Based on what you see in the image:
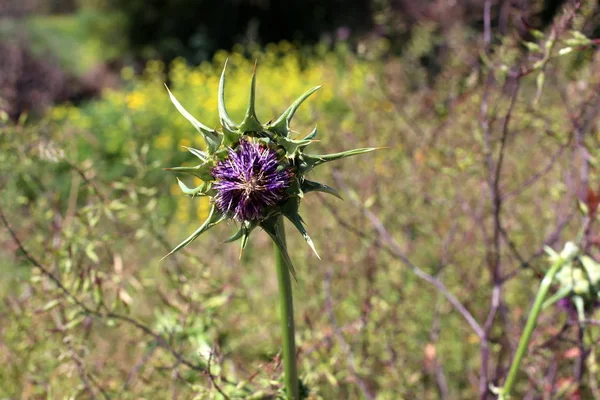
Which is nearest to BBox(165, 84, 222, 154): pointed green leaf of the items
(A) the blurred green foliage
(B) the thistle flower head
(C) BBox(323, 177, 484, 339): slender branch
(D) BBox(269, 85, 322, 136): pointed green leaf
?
(B) the thistle flower head

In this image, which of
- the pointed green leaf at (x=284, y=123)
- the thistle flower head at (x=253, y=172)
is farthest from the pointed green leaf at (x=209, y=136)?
the pointed green leaf at (x=284, y=123)

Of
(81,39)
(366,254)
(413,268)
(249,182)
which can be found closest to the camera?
(249,182)

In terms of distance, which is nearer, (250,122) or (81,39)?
(250,122)

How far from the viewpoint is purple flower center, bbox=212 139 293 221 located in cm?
95

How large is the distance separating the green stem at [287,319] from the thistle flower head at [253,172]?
0.04 m

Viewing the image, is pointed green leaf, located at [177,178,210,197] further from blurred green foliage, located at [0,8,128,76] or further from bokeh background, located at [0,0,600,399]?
blurred green foliage, located at [0,8,128,76]

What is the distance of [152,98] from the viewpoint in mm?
6848

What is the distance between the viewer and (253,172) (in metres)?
0.96

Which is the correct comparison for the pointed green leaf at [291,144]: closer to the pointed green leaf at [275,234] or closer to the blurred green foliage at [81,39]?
the pointed green leaf at [275,234]

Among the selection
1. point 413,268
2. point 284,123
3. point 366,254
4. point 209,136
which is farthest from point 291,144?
point 366,254

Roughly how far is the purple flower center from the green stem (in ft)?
0.16

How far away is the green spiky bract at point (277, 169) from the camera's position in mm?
971

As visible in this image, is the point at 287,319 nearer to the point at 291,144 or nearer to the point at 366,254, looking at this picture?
the point at 291,144

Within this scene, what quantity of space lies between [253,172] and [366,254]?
1.44 m
